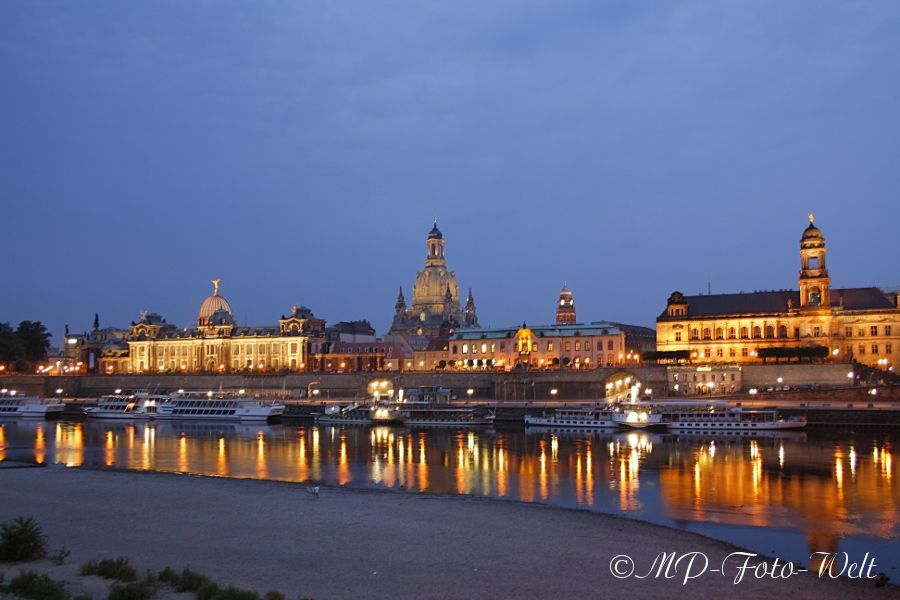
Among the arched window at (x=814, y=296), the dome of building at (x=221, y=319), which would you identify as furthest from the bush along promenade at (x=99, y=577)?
the dome of building at (x=221, y=319)

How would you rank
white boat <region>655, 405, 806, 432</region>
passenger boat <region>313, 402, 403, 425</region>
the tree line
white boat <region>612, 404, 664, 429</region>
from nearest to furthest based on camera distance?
white boat <region>655, 405, 806, 432</region> → white boat <region>612, 404, 664, 429</region> → passenger boat <region>313, 402, 403, 425</region> → the tree line

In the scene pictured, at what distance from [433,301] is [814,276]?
9752 cm

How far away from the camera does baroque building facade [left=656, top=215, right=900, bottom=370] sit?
306 ft

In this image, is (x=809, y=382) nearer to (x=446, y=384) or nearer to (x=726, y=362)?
(x=726, y=362)

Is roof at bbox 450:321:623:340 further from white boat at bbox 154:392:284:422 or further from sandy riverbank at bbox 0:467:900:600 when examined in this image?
sandy riverbank at bbox 0:467:900:600

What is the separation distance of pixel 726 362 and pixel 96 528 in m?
79.3

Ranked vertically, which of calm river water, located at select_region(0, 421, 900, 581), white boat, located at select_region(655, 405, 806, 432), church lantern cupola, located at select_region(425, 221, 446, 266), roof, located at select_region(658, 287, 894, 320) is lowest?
calm river water, located at select_region(0, 421, 900, 581)

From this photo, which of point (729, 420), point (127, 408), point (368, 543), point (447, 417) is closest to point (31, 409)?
point (127, 408)

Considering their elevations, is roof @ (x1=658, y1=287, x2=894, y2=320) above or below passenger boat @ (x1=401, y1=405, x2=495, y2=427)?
above

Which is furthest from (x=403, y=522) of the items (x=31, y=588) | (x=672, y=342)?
(x=672, y=342)

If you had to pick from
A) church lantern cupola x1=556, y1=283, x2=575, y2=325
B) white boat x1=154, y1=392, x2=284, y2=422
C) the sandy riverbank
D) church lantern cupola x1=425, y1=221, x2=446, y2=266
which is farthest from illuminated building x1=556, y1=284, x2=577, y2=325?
the sandy riverbank

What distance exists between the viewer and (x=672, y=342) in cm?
10369
